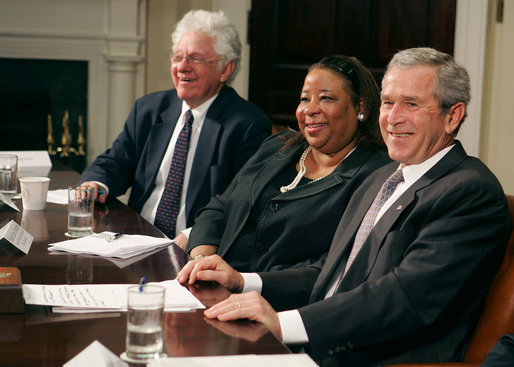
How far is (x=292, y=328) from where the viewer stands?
155 cm

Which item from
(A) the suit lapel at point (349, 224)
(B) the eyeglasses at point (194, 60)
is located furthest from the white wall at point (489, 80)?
(A) the suit lapel at point (349, 224)

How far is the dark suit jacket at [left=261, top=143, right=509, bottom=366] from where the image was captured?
1539 mm

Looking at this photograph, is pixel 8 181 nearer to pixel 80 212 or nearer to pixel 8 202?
pixel 8 202

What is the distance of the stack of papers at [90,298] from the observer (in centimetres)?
141

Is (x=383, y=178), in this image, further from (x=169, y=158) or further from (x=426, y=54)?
(x=169, y=158)

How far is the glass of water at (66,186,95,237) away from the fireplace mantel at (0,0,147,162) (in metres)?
2.55

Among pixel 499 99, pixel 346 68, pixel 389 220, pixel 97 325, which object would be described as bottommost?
pixel 97 325

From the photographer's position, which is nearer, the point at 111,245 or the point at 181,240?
the point at 111,245

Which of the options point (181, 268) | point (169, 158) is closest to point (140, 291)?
point (181, 268)

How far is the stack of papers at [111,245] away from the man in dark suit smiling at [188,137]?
28.0 inches

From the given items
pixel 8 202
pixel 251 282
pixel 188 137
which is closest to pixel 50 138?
pixel 188 137

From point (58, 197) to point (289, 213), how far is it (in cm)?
86

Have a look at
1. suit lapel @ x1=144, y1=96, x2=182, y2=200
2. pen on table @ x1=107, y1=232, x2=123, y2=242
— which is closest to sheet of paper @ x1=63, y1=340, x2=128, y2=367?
pen on table @ x1=107, y1=232, x2=123, y2=242

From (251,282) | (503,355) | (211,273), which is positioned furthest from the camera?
(251,282)
